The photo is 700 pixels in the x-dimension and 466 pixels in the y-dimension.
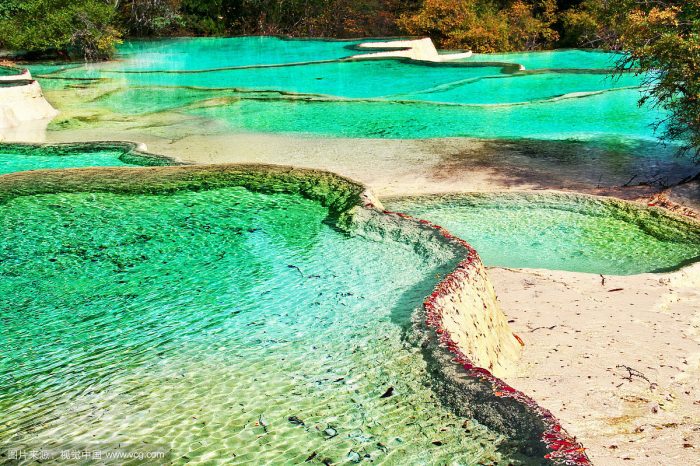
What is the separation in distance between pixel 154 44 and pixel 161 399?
1932 cm

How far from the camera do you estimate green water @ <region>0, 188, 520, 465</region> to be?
2760mm

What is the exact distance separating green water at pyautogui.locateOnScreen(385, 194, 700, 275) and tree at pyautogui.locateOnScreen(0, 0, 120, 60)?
12968 millimetres

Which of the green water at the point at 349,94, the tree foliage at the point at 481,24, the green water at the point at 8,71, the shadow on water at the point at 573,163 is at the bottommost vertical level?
the shadow on water at the point at 573,163

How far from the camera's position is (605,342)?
4297mm

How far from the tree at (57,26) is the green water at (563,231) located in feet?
42.5

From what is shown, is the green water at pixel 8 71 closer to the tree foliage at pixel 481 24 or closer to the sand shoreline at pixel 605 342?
the sand shoreline at pixel 605 342

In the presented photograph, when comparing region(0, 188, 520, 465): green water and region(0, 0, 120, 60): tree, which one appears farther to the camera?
region(0, 0, 120, 60): tree

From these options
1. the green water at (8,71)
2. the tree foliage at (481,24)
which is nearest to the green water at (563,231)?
the green water at (8,71)

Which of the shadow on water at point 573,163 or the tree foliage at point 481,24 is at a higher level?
the tree foliage at point 481,24

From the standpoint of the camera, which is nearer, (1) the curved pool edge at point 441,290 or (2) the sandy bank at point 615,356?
(1) the curved pool edge at point 441,290

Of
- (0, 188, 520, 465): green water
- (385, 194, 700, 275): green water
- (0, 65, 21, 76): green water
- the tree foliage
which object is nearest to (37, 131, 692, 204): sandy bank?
(385, 194, 700, 275): green water

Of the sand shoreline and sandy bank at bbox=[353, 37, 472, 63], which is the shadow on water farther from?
sandy bank at bbox=[353, 37, 472, 63]

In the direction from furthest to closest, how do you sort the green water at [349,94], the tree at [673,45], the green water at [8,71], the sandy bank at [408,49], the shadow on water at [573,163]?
the sandy bank at [408,49]
the green water at [8,71]
the green water at [349,94]
the shadow on water at [573,163]
the tree at [673,45]

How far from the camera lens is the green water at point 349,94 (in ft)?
35.3
